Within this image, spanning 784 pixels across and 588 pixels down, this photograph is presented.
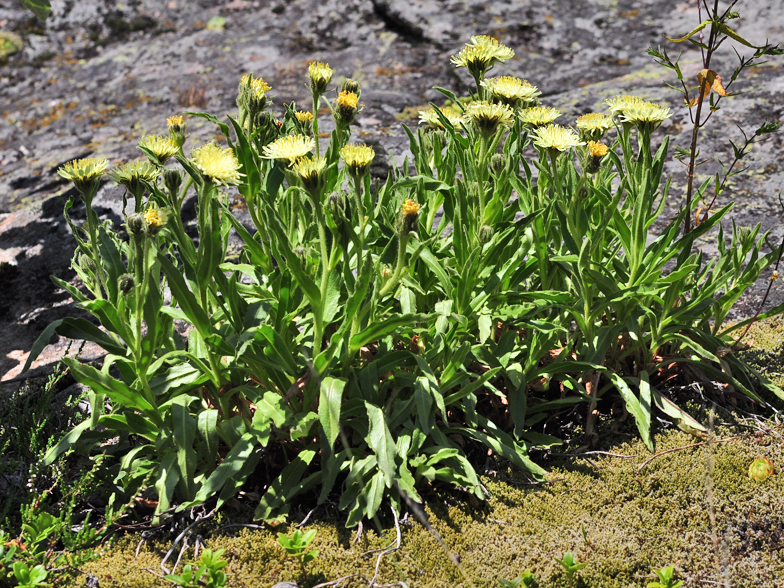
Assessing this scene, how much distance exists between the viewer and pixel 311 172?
172cm

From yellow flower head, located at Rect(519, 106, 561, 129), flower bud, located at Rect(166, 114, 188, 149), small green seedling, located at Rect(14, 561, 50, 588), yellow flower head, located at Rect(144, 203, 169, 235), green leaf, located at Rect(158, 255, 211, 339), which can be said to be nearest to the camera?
small green seedling, located at Rect(14, 561, 50, 588)

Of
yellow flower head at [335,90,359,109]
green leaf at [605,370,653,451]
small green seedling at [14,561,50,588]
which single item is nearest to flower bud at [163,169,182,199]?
yellow flower head at [335,90,359,109]

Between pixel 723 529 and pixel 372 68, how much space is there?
454 cm

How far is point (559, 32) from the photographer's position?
5.48 meters

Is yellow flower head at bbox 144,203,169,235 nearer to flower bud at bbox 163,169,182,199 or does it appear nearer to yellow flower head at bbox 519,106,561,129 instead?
flower bud at bbox 163,169,182,199

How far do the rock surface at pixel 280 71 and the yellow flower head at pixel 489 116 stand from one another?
1.59m

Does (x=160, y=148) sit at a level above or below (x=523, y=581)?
above

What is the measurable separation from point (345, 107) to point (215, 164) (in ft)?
1.73

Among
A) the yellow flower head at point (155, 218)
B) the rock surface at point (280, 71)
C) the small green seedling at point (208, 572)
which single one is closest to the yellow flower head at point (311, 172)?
the yellow flower head at point (155, 218)

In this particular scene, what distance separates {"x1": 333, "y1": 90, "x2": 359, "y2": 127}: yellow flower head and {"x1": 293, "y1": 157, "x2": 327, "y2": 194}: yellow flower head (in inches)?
14.8

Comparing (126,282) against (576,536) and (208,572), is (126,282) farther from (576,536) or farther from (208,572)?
(576,536)

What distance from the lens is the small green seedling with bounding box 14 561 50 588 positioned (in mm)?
1573

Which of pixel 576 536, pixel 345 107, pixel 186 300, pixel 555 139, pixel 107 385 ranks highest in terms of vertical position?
pixel 345 107

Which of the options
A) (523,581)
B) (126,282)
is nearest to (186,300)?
(126,282)
